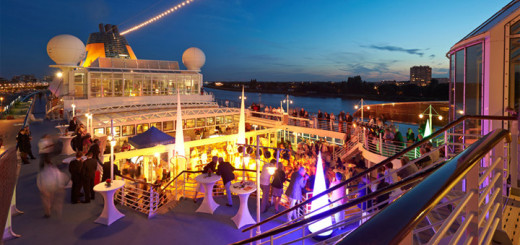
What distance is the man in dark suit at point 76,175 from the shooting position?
684 centimetres

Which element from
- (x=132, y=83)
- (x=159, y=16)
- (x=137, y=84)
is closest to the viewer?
(x=132, y=83)

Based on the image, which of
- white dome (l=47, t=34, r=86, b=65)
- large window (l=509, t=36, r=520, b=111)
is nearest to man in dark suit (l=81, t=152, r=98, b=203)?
large window (l=509, t=36, r=520, b=111)

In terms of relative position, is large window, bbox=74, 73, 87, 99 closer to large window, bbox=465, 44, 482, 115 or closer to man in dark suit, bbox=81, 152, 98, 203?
man in dark suit, bbox=81, 152, 98, 203

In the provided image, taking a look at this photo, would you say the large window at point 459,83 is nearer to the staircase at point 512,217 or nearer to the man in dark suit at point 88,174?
the staircase at point 512,217

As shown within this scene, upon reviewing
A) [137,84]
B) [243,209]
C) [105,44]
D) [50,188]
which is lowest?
[243,209]

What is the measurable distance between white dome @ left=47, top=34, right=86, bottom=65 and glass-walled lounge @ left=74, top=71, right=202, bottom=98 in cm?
152

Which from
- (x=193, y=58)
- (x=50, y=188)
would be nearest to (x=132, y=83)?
(x=193, y=58)

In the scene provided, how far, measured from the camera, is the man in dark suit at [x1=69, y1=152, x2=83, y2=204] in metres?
6.84

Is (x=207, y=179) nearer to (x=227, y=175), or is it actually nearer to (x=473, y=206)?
(x=227, y=175)

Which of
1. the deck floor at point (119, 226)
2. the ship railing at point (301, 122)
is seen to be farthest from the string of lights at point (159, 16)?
the deck floor at point (119, 226)

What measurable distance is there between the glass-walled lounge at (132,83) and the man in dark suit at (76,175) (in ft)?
40.5

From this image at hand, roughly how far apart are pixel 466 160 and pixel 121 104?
21302 mm

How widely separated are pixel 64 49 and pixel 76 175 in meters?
15.6

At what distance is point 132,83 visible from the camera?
20.6m
